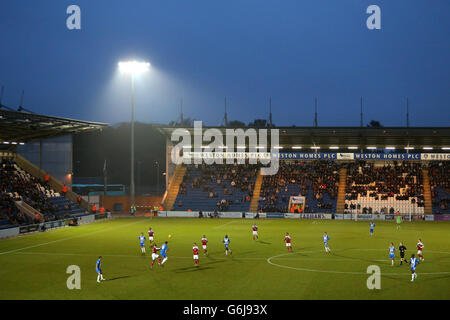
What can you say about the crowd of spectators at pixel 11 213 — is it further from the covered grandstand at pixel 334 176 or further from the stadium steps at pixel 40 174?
the covered grandstand at pixel 334 176

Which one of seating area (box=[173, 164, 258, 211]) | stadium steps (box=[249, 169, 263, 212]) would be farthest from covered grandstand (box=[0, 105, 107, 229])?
stadium steps (box=[249, 169, 263, 212])

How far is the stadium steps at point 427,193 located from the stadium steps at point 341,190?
10.4m

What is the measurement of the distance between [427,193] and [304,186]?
16.3 m

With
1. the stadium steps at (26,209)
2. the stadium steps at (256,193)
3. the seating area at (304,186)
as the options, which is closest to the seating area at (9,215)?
the stadium steps at (26,209)

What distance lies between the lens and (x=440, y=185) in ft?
204

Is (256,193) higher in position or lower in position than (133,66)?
lower

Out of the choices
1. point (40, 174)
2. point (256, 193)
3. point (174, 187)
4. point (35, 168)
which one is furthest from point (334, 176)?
point (35, 168)

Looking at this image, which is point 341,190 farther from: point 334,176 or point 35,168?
point 35,168

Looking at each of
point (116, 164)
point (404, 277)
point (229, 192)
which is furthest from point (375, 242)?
point (116, 164)

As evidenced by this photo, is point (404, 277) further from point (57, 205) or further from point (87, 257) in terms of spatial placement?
point (57, 205)

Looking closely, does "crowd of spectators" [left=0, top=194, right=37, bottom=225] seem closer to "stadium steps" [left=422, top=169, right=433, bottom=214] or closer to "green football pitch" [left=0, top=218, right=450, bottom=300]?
"green football pitch" [left=0, top=218, right=450, bottom=300]

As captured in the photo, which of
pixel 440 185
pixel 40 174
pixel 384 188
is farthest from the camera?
pixel 384 188

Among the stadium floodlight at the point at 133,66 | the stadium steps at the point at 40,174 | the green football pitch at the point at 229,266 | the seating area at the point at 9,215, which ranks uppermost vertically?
the stadium floodlight at the point at 133,66

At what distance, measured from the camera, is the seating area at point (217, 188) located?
2509 inches
